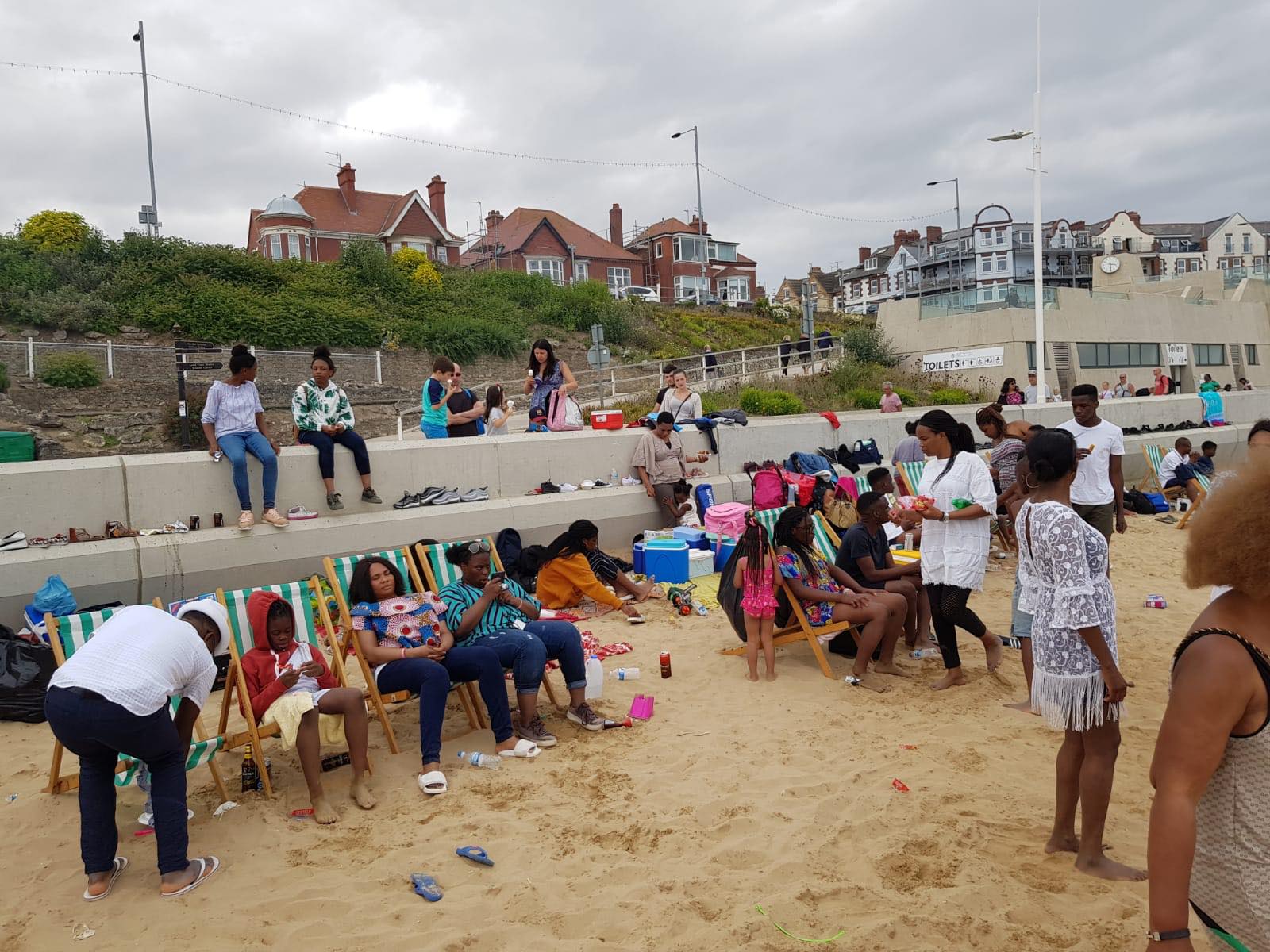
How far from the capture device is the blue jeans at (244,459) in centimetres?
730

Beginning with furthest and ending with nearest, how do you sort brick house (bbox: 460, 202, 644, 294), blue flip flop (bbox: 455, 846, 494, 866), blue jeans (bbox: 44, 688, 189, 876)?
brick house (bbox: 460, 202, 644, 294) → blue flip flop (bbox: 455, 846, 494, 866) → blue jeans (bbox: 44, 688, 189, 876)

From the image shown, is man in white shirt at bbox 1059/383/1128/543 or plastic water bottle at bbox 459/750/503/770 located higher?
man in white shirt at bbox 1059/383/1128/543

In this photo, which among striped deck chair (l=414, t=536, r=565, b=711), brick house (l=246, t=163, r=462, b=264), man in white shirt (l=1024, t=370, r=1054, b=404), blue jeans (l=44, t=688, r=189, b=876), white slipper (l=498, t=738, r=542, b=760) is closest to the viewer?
blue jeans (l=44, t=688, r=189, b=876)

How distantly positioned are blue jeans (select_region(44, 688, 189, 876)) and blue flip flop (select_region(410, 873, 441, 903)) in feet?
3.25

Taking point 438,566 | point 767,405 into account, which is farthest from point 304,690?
point 767,405

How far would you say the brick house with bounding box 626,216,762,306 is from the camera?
54.6 meters

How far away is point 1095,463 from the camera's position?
6.71m

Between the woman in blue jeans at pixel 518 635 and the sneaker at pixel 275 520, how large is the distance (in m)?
2.68

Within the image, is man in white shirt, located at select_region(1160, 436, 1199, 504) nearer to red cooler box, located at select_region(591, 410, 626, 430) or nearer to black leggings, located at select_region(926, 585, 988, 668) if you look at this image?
red cooler box, located at select_region(591, 410, 626, 430)

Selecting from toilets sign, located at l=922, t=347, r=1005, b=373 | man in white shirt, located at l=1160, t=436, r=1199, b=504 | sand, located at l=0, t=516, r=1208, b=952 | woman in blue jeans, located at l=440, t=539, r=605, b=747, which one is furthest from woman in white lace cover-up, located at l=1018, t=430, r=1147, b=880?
toilets sign, located at l=922, t=347, r=1005, b=373

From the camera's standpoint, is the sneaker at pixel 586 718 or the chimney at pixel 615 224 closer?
the sneaker at pixel 586 718

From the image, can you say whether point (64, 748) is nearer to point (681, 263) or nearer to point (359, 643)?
point (359, 643)

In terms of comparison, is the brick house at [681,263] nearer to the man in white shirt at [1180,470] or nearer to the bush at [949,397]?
the bush at [949,397]

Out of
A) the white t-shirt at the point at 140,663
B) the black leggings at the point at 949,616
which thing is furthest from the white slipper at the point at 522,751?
the black leggings at the point at 949,616
